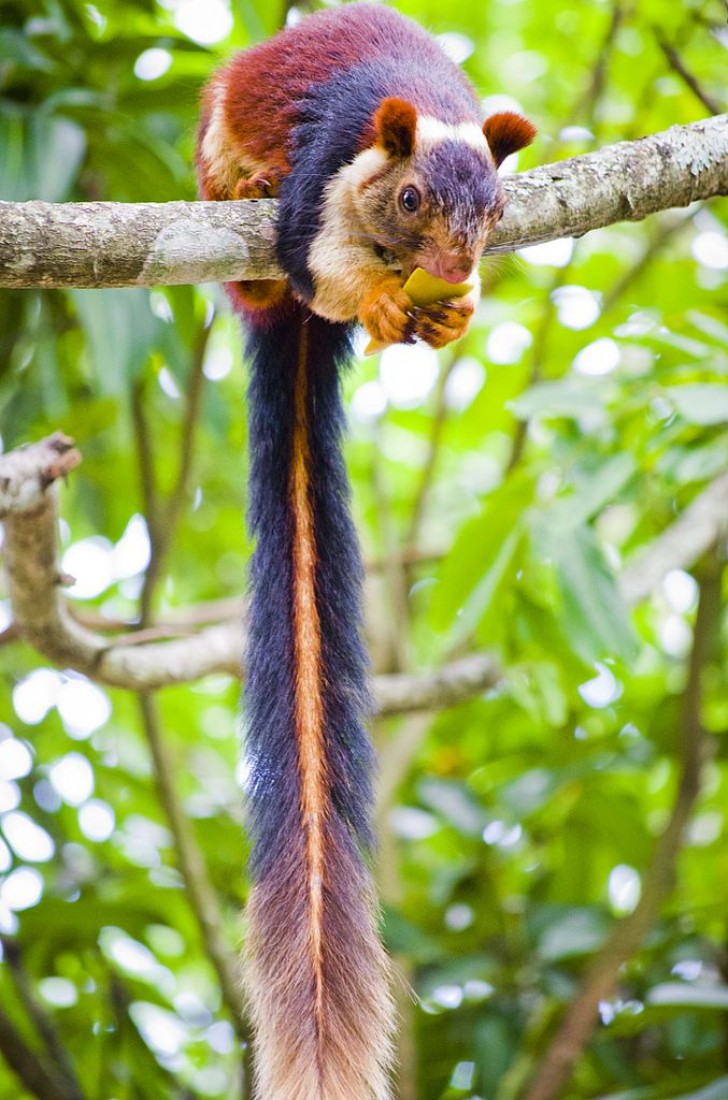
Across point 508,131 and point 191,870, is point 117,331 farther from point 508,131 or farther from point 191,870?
point 191,870

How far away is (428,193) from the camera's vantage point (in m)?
1.79

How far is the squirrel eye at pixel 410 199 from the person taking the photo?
1.81 m

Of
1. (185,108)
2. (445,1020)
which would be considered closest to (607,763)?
(445,1020)

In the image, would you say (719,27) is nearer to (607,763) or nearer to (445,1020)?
(607,763)

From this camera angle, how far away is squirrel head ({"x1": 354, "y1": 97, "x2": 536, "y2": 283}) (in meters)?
1.74

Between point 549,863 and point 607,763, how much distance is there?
0.45 metres

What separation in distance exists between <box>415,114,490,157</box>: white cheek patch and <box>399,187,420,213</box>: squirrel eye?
8 cm

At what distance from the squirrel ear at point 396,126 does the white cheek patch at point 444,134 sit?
0.06ft

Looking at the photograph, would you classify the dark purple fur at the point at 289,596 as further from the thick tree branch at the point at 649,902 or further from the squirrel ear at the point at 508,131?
the thick tree branch at the point at 649,902

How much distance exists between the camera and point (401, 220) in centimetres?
183

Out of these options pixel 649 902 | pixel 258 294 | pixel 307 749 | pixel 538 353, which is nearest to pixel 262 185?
pixel 258 294

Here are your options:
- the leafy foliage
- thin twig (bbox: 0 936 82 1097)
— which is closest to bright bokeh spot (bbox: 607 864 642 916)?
the leafy foliage

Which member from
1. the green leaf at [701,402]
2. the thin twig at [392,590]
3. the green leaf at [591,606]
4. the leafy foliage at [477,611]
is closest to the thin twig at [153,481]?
the leafy foliage at [477,611]

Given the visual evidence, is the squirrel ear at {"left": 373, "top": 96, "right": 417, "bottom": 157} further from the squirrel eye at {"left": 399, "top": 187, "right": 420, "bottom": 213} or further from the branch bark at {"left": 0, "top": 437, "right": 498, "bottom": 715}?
the branch bark at {"left": 0, "top": 437, "right": 498, "bottom": 715}
